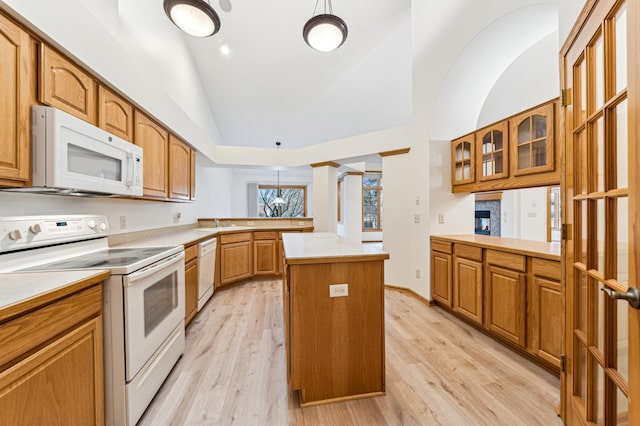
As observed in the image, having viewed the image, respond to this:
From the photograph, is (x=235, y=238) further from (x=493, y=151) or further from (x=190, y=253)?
(x=493, y=151)

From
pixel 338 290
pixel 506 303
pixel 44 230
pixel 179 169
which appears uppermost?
pixel 179 169

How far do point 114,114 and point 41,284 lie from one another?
1.35 metres

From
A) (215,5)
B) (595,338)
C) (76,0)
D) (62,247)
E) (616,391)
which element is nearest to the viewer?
(616,391)

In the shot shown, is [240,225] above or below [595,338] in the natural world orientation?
above

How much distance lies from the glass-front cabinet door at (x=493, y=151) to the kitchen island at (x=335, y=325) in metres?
1.78

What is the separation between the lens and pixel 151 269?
1550mm

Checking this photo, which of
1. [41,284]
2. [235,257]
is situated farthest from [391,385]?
[235,257]

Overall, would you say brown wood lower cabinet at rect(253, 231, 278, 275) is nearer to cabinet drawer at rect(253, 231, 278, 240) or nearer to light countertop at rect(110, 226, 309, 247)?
cabinet drawer at rect(253, 231, 278, 240)

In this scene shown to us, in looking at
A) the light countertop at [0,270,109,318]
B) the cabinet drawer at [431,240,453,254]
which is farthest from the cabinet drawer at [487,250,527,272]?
the light countertop at [0,270,109,318]

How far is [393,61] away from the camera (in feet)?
13.6

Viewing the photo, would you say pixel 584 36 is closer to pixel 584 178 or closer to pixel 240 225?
pixel 584 178

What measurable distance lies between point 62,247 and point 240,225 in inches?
126

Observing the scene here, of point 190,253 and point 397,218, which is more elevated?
point 397,218

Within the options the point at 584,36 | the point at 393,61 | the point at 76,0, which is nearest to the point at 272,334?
the point at 76,0
